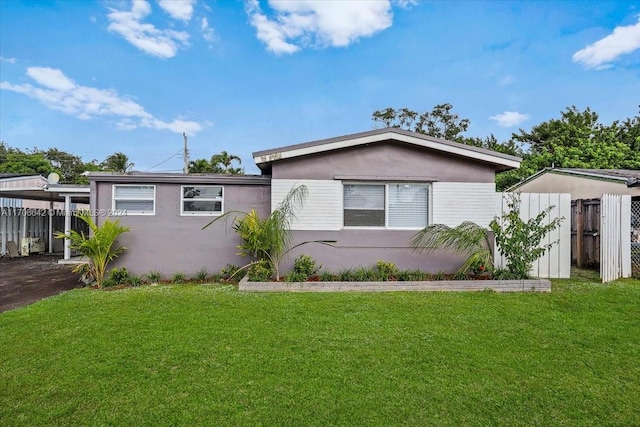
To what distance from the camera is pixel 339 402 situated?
115 inches

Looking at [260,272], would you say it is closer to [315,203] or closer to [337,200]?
[315,203]

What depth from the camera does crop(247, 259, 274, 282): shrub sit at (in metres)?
7.27

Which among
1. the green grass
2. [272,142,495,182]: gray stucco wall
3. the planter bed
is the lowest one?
the green grass

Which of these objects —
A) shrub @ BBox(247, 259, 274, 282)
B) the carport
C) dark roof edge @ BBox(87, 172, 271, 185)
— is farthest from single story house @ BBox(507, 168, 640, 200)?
the carport

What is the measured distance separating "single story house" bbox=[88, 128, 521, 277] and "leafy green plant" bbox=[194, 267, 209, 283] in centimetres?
13

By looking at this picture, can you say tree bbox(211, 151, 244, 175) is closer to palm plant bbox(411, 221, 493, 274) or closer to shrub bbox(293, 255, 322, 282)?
shrub bbox(293, 255, 322, 282)

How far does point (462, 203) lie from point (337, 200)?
2997 millimetres

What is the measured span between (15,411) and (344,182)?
21.5 ft

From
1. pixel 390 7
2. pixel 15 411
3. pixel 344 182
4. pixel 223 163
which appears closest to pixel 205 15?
pixel 390 7

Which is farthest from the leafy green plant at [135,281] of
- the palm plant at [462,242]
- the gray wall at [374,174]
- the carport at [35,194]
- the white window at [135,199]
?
the palm plant at [462,242]

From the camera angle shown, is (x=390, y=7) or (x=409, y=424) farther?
(x=390, y=7)

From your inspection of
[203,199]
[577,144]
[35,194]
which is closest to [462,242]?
[203,199]

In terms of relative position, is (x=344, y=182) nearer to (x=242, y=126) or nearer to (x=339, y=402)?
(x=339, y=402)

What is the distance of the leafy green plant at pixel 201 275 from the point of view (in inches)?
320
